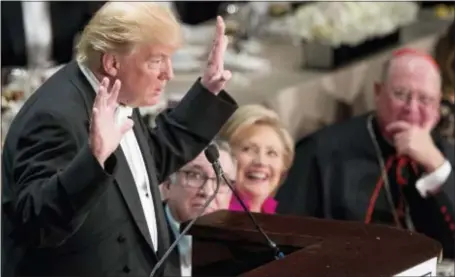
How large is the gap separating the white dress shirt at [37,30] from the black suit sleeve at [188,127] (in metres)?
1.47

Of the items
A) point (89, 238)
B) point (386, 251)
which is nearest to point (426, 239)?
point (386, 251)

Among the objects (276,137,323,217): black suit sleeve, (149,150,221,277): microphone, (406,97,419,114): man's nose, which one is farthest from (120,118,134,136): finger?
(406,97,419,114): man's nose

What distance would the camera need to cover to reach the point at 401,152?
2.83 metres

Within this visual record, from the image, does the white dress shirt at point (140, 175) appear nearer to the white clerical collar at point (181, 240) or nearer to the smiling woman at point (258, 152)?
the white clerical collar at point (181, 240)

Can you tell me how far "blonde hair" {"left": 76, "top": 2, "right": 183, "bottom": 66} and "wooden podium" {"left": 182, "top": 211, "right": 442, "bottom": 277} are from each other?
359 millimetres

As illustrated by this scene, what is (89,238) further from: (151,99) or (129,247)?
(151,99)

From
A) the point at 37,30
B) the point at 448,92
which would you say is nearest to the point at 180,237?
the point at 448,92

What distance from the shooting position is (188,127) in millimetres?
1897

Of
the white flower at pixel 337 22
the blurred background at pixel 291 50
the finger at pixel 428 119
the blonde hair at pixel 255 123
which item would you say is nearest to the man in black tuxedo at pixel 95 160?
the blonde hair at pixel 255 123

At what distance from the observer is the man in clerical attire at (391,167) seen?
282 cm

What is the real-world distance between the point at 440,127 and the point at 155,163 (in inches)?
59.6

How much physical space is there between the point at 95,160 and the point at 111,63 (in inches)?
7.3

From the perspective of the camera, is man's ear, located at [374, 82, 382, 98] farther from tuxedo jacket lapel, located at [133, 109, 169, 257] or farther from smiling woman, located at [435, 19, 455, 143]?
tuxedo jacket lapel, located at [133, 109, 169, 257]

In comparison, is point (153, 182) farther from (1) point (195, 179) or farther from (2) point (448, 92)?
(2) point (448, 92)
